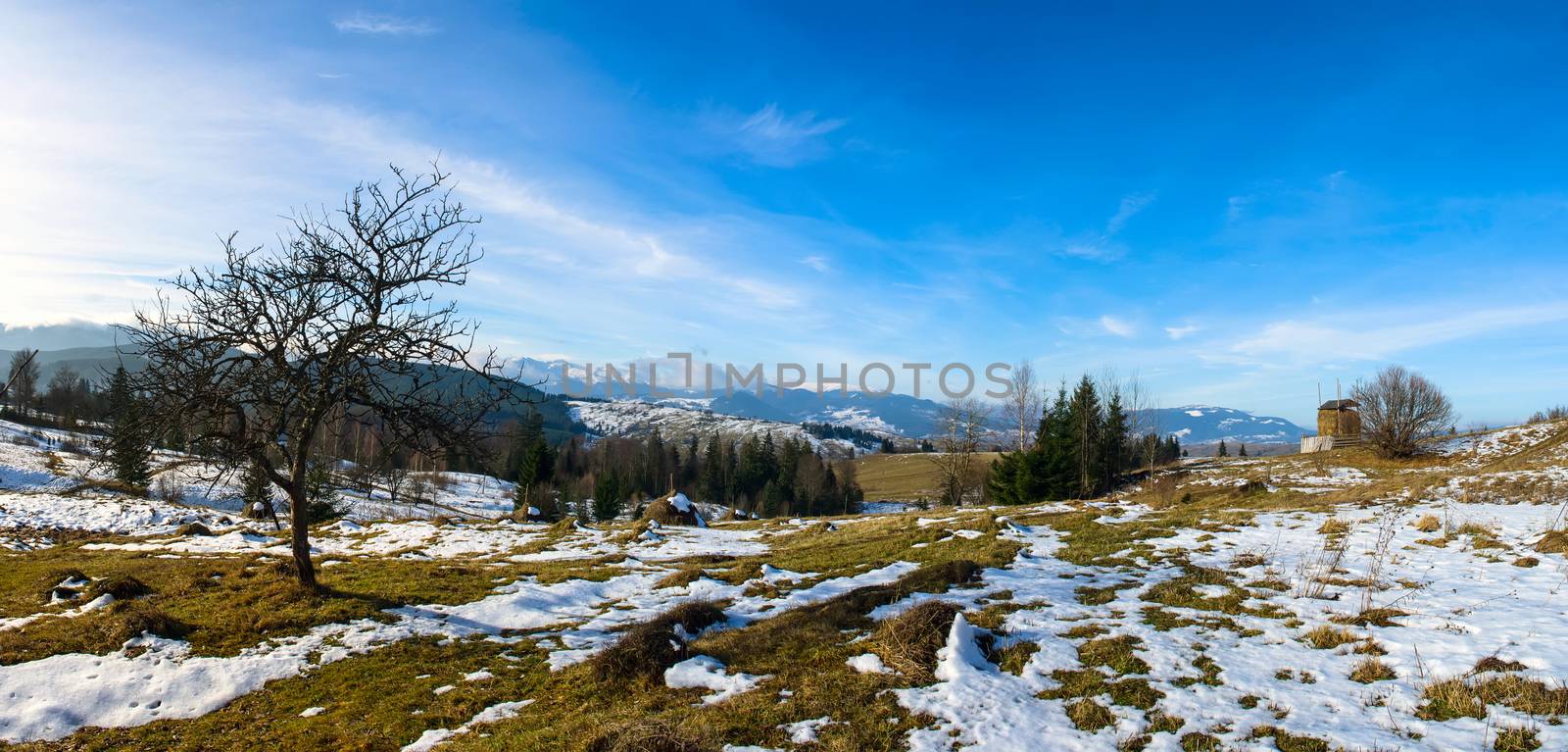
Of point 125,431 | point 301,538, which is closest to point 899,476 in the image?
point 301,538

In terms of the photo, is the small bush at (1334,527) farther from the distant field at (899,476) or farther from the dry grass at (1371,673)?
the distant field at (899,476)

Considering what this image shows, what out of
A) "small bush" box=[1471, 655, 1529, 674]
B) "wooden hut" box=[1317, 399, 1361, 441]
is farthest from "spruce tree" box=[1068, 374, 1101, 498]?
"small bush" box=[1471, 655, 1529, 674]

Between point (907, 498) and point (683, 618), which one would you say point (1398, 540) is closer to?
point (683, 618)

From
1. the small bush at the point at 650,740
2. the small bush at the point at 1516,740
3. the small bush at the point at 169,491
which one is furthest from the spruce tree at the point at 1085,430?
the small bush at the point at 169,491

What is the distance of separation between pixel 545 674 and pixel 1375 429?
183 ft

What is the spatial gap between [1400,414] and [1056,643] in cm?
5057

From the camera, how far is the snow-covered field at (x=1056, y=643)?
625 cm

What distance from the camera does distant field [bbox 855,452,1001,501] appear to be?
113 metres

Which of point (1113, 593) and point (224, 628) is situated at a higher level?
point (1113, 593)

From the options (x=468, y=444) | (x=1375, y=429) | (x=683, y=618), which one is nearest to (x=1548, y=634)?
(x=683, y=618)

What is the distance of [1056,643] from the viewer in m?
8.55

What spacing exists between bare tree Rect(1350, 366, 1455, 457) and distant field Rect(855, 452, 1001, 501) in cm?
5411

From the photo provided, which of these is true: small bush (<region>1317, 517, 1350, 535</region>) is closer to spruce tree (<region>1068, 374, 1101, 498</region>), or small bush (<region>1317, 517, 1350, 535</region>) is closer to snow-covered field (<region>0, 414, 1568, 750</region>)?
snow-covered field (<region>0, 414, 1568, 750</region>)

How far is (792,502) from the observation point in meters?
93.1
